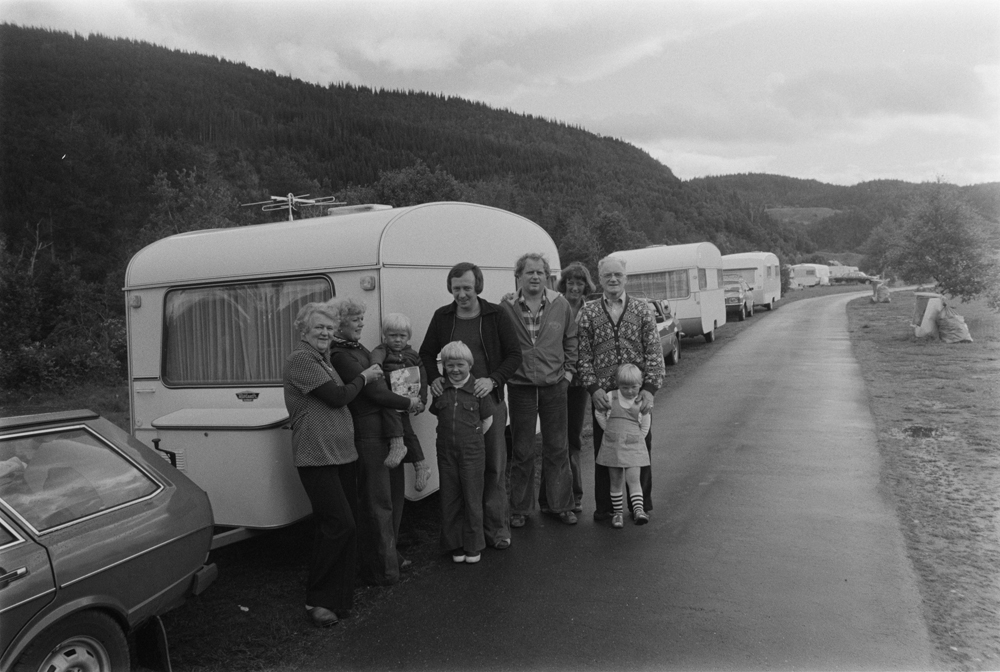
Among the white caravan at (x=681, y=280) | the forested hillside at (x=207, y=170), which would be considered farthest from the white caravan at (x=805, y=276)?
the white caravan at (x=681, y=280)

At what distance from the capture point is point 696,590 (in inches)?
173

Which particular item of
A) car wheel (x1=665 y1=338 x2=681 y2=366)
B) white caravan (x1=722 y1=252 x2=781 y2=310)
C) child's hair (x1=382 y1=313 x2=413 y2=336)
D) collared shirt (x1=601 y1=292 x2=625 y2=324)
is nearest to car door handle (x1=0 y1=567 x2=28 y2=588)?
child's hair (x1=382 y1=313 x2=413 y2=336)

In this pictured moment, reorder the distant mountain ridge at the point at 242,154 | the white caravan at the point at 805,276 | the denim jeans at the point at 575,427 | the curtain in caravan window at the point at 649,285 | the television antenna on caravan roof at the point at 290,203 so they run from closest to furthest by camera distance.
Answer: the denim jeans at the point at 575,427 < the television antenna on caravan roof at the point at 290,203 < the curtain in caravan window at the point at 649,285 < the distant mountain ridge at the point at 242,154 < the white caravan at the point at 805,276

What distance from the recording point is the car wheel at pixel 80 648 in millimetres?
2791

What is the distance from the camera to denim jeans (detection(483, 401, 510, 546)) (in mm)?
5078

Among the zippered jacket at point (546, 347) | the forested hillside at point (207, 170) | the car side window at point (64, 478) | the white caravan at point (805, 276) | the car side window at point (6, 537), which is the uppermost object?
the forested hillside at point (207, 170)

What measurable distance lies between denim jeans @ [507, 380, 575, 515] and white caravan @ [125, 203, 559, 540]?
66 cm

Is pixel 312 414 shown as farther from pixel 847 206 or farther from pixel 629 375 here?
pixel 847 206

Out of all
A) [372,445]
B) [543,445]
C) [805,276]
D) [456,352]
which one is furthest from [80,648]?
[805,276]

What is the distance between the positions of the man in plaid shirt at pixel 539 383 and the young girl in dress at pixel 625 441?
0.32 meters

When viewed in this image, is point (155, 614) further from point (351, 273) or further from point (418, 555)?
point (351, 273)

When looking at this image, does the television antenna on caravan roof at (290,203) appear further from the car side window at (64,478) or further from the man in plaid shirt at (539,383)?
the car side window at (64,478)

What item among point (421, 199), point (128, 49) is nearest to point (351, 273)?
point (421, 199)

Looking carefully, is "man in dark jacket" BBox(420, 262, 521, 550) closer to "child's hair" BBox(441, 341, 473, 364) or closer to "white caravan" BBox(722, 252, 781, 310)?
"child's hair" BBox(441, 341, 473, 364)
